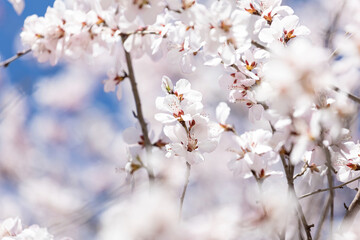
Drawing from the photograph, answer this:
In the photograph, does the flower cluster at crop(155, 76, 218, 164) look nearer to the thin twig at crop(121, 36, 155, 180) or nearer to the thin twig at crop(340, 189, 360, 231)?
the thin twig at crop(121, 36, 155, 180)

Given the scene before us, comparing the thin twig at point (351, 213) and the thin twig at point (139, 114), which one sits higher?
the thin twig at point (351, 213)

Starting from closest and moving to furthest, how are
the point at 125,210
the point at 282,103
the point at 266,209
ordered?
the point at 125,210, the point at 282,103, the point at 266,209

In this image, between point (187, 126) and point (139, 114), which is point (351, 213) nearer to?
point (187, 126)

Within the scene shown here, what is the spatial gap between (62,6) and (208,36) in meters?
0.61

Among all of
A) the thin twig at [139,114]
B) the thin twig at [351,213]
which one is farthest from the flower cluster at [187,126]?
A: the thin twig at [351,213]

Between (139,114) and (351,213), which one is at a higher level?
(351,213)

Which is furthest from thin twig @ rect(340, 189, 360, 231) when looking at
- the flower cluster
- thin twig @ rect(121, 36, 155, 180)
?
thin twig @ rect(121, 36, 155, 180)

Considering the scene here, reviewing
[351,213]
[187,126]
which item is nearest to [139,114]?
[187,126]

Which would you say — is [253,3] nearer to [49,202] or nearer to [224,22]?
[224,22]

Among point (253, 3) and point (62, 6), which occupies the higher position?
point (253, 3)

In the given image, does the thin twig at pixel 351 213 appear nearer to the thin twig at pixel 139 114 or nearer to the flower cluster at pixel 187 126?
the flower cluster at pixel 187 126

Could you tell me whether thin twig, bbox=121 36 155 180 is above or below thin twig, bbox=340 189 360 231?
below

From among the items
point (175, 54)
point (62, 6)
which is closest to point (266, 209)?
point (175, 54)

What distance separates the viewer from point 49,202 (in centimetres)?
440
